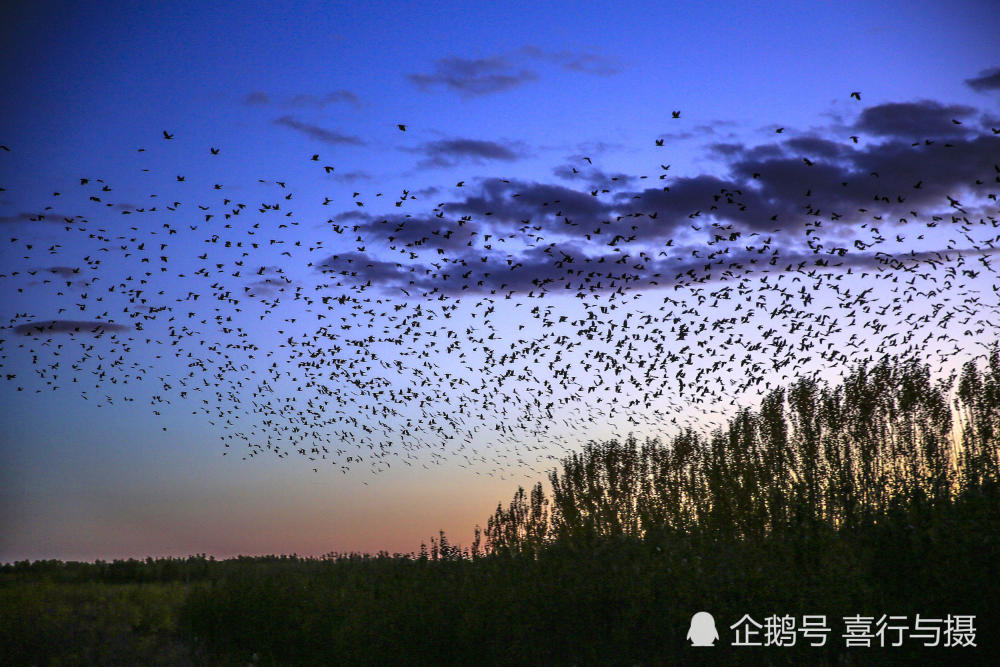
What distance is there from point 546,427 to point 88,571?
975 inches

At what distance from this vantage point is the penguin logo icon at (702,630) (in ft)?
38.8

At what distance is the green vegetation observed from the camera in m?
12.4

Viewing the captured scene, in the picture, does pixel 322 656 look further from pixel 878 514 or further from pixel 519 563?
pixel 878 514

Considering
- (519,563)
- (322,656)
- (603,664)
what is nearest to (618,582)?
(603,664)

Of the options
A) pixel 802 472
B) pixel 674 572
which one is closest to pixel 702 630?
pixel 674 572

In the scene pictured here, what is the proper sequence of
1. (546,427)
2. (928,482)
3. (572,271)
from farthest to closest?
1. (546,427)
2. (572,271)
3. (928,482)

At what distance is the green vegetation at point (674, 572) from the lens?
1237 centimetres

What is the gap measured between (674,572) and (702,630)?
2.03 meters

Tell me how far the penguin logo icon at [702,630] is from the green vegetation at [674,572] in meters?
0.17

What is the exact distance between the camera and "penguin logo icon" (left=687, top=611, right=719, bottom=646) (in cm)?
1183

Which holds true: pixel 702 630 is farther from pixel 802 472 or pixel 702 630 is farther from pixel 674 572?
Result: pixel 802 472

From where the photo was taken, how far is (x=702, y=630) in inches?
472

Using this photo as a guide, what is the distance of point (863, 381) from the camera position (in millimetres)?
22906

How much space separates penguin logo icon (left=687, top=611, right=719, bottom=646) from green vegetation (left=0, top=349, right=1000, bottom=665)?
0.56ft
